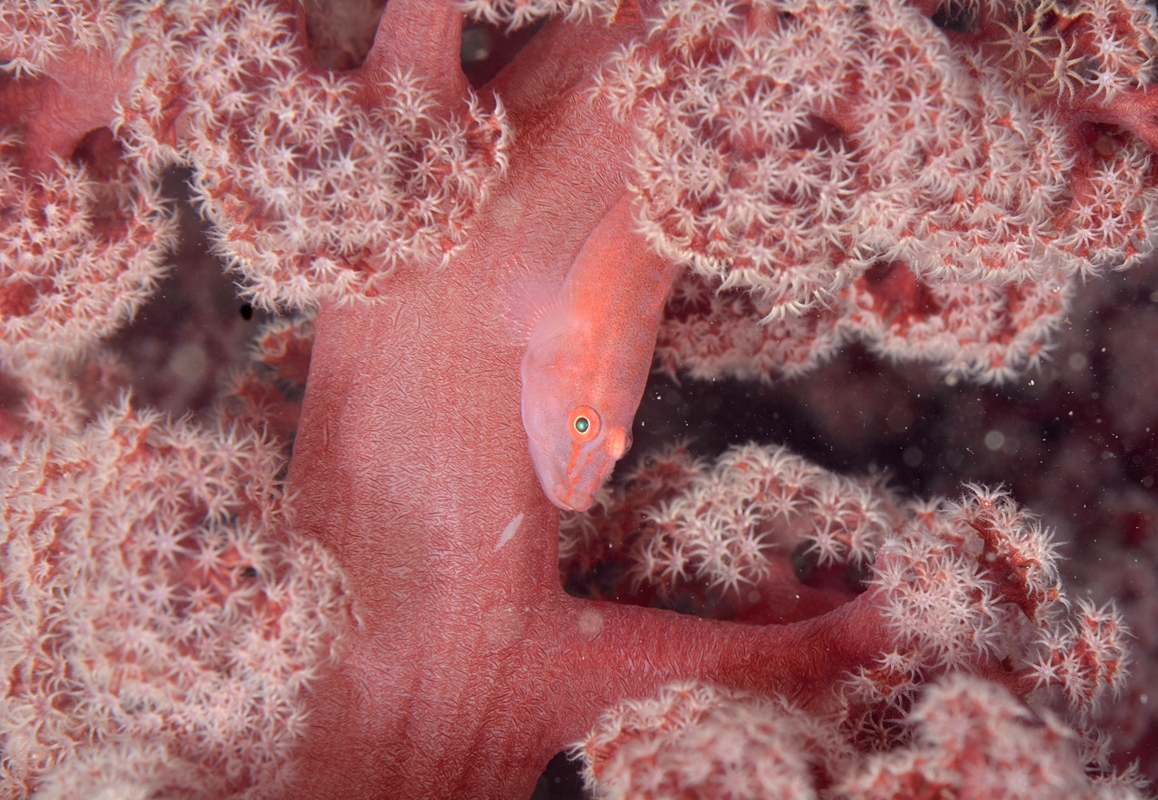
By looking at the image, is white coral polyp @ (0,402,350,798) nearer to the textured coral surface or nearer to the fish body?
the textured coral surface

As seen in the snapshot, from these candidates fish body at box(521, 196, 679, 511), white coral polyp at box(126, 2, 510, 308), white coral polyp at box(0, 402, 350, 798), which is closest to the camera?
white coral polyp at box(0, 402, 350, 798)

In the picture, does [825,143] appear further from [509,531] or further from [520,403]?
Answer: [509,531]

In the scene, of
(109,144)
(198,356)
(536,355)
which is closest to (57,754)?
(198,356)

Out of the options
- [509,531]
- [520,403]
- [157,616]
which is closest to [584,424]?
[520,403]

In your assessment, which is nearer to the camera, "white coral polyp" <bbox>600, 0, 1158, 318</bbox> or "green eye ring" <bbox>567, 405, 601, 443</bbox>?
"white coral polyp" <bbox>600, 0, 1158, 318</bbox>

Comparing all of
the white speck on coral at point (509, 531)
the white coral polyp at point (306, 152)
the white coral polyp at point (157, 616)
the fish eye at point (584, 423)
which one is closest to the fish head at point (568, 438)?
the fish eye at point (584, 423)

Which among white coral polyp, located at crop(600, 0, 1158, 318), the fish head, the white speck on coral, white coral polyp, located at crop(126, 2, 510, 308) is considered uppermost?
white coral polyp, located at crop(600, 0, 1158, 318)

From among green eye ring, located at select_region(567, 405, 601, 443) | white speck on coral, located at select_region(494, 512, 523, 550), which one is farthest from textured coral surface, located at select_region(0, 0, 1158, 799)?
green eye ring, located at select_region(567, 405, 601, 443)

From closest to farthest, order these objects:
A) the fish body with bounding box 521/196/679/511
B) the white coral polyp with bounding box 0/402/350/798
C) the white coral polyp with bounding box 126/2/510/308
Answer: the white coral polyp with bounding box 0/402/350/798, the white coral polyp with bounding box 126/2/510/308, the fish body with bounding box 521/196/679/511

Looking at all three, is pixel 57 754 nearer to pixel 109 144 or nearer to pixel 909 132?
pixel 109 144
